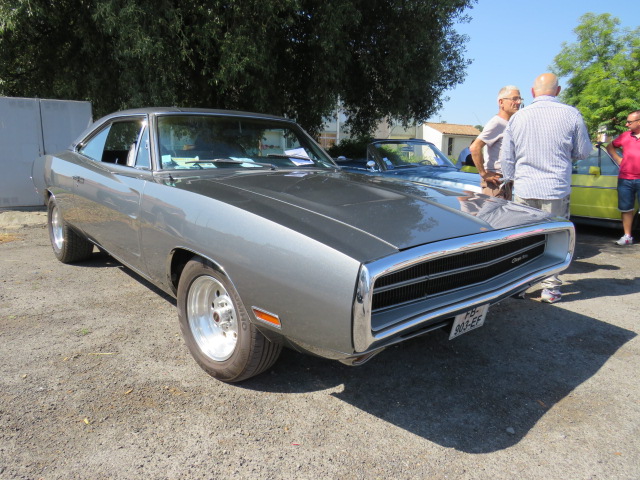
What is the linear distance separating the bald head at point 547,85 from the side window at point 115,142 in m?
3.25

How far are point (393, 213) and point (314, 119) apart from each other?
8.23m

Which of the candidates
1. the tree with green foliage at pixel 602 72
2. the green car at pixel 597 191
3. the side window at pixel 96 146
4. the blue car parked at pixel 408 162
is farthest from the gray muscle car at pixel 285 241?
the tree with green foliage at pixel 602 72

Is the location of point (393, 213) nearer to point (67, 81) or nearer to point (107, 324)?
point (107, 324)

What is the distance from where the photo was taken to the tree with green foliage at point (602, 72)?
21469mm

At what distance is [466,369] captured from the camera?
293cm

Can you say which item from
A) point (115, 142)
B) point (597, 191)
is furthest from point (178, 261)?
point (597, 191)

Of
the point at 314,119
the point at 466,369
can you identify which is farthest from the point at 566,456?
the point at 314,119

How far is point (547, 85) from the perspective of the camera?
12.9 ft

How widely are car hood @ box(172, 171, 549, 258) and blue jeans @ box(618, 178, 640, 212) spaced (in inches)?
174

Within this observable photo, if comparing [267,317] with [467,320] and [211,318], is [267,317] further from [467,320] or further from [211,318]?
[467,320]

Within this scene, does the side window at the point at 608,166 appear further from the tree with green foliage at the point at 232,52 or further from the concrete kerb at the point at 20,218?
the concrete kerb at the point at 20,218

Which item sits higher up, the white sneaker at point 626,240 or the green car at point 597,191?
the green car at point 597,191

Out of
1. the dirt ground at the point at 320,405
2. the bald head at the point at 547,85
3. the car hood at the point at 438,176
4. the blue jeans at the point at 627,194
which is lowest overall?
the dirt ground at the point at 320,405

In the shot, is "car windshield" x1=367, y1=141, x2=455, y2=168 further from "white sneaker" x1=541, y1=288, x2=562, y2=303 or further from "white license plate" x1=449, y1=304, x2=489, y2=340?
"white license plate" x1=449, y1=304, x2=489, y2=340
